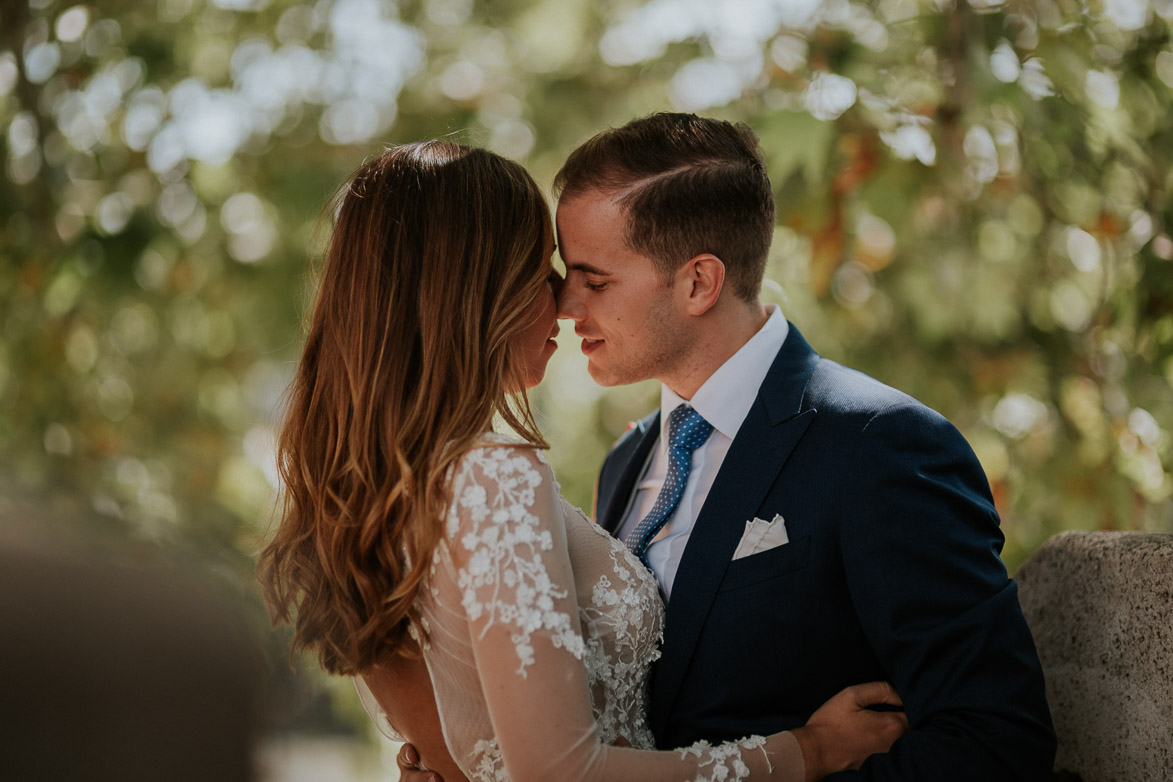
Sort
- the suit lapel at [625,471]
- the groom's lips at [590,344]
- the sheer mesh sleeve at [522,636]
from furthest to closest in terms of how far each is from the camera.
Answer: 1. the suit lapel at [625,471]
2. the groom's lips at [590,344]
3. the sheer mesh sleeve at [522,636]

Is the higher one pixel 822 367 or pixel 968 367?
pixel 822 367

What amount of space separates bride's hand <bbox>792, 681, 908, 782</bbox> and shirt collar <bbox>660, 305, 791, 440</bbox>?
65 centimetres

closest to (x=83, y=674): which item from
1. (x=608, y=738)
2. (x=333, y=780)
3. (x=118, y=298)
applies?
(x=608, y=738)

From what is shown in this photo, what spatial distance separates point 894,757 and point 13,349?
160 inches

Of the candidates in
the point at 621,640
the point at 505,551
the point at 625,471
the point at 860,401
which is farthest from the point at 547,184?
the point at 505,551

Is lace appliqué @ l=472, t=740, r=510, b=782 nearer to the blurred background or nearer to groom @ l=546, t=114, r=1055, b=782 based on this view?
groom @ l=546, t=114, r=1055, b=782

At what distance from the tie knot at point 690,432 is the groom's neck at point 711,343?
78 mm

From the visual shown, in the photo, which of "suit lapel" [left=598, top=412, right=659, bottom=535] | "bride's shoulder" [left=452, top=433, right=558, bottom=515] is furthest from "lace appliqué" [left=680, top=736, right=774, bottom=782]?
"suit lapel" [left=598, top=412, right=659, bottom=535]

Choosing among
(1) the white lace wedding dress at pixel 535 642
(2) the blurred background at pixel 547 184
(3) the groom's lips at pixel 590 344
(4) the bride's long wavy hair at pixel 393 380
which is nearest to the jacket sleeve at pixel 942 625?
(1) the white lace wedding dress at pixel 535 642

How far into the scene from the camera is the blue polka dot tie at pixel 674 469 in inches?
95.9

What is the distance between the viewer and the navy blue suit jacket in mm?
1960

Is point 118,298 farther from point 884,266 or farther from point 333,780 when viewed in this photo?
point 333,780

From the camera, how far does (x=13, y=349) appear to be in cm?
458

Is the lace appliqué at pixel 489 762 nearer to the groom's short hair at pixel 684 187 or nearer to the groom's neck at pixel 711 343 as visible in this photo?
the groom's neck at pixel 711 343
